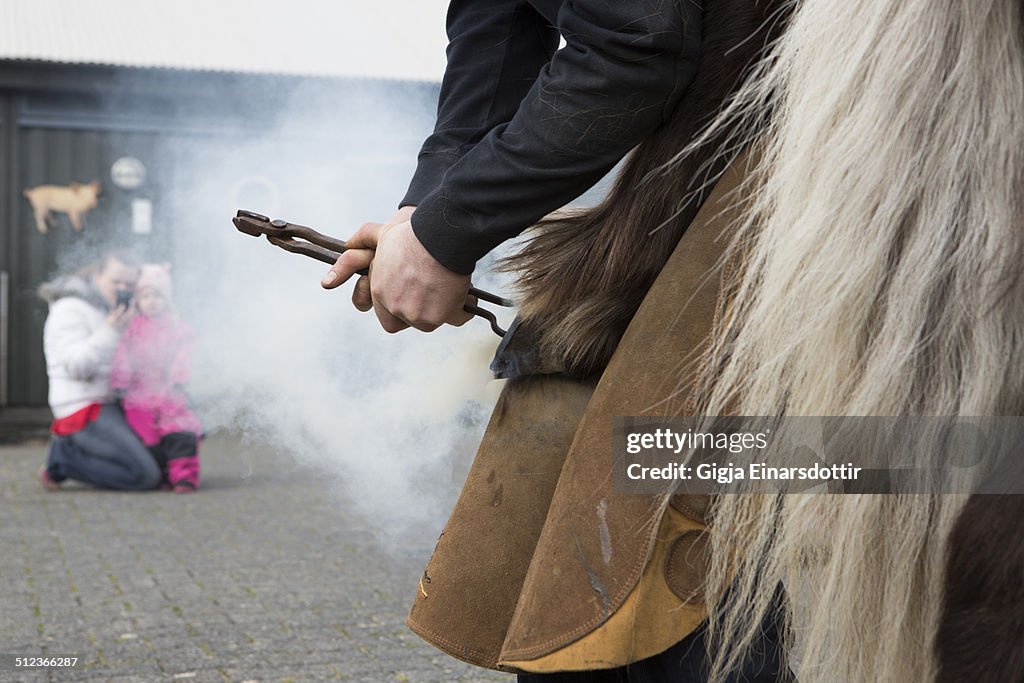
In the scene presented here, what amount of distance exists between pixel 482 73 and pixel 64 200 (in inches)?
378

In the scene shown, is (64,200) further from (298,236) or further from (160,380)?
(298,236)

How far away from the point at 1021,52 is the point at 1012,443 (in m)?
0.36

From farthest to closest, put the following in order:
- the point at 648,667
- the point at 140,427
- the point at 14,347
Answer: the point at 14,347 → the point at 140,427 → the point at 648,667

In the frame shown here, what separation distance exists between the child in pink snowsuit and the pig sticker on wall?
3.48 m

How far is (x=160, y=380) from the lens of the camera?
7.20 meters

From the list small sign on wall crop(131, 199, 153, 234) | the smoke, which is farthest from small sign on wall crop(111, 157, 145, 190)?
the smoke

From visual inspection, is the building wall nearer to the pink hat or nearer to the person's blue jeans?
the pink hat

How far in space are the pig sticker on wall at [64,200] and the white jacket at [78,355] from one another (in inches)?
128

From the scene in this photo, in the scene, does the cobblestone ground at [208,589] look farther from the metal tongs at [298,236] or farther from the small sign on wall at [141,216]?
the small sign on wall at [141,216]

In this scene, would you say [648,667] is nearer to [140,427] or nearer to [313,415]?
[313,415]

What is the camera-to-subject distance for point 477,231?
50.2 inches

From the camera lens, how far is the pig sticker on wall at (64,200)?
10.1m

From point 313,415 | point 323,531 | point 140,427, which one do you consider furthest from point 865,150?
point 140,427

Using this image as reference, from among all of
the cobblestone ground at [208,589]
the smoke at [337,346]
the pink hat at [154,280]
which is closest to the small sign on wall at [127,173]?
the smoke at [337,346]
